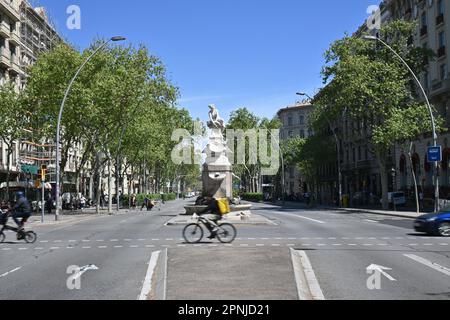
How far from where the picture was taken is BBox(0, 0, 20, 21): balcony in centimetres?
5453

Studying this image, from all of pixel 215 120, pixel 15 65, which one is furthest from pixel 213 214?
pixel 15 65

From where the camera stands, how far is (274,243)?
1711 centimetres

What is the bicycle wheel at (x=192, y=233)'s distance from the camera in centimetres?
1705

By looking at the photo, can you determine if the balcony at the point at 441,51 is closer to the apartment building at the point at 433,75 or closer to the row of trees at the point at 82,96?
the apartment building at the point at 433,75

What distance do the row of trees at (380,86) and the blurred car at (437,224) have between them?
68.3 ft

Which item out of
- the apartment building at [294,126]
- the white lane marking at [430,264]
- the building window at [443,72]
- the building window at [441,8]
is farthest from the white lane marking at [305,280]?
the apartment building at [294,126]

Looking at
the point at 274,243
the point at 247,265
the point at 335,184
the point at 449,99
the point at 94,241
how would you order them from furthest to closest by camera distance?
the point at 335,184, the point at 449,99, the point at 94,241, the point at 274,243, the point at 247,265

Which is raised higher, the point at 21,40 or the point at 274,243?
the point at 21,40

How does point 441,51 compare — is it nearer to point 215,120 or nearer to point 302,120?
point 215,120

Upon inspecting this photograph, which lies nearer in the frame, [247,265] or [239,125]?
[247,265]

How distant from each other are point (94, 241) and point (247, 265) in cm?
952
